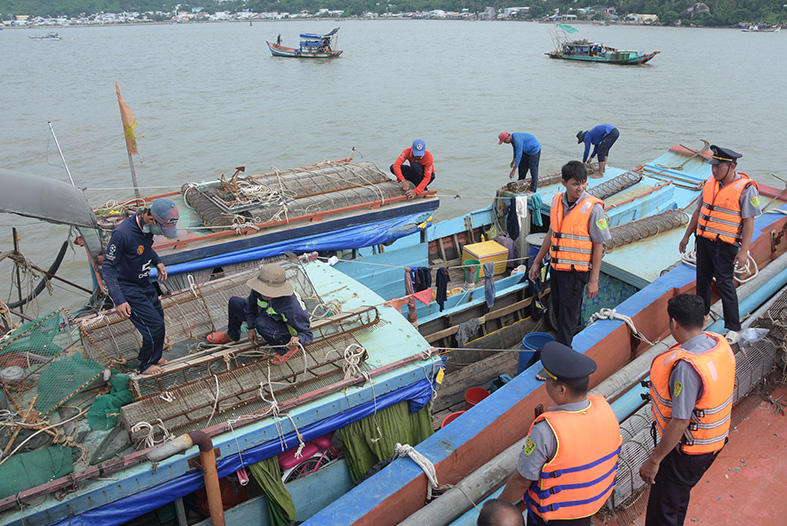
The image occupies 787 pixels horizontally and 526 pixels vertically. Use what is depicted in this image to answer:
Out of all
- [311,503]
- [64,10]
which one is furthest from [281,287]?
[64,10]

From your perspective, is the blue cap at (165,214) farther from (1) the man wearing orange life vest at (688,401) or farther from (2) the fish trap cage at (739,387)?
(2) the fish trap cage at (739,387)

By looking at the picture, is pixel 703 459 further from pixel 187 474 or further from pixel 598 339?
pixel 187 474

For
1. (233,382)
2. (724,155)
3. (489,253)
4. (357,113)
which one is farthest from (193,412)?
(357,113)

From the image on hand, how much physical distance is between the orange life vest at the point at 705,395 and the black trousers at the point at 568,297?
146 centimetres

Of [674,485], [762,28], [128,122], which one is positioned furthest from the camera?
[762,28]

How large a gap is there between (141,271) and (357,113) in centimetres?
2037

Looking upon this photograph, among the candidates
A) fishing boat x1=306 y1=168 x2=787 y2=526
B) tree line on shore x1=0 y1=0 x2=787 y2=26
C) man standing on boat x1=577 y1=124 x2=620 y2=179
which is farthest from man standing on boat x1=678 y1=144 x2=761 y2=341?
tree line on shore x1=0 y1=0 x2=787 y2=26

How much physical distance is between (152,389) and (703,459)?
3.81 m

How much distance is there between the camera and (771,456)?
4.05 m

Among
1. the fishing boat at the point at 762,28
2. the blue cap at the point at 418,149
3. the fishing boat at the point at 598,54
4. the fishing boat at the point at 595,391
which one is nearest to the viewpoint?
the fishing boat at the point at 595,391

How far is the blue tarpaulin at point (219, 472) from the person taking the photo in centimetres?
347

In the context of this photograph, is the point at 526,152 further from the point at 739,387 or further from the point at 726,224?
the point at 739,387

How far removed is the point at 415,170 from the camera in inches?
327

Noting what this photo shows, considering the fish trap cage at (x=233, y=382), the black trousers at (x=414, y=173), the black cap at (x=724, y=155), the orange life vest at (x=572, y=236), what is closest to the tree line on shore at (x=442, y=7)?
the black trousers at (x=414, y=173)
